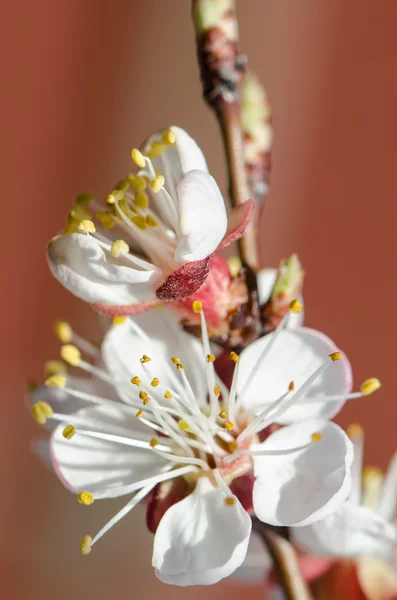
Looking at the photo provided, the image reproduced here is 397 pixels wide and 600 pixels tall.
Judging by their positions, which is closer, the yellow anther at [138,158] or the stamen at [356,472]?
the yellow anther at [138,158]

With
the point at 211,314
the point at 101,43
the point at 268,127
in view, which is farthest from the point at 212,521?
the point at 101,43

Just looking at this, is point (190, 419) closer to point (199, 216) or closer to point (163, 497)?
point (163, 497)

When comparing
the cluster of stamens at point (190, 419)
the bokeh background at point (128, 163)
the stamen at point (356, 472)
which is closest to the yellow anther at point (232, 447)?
the cluster of stamens at point (190, 419)

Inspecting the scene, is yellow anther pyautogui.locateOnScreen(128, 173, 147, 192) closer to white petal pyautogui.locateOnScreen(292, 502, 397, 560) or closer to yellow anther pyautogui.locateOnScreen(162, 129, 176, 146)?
yellow anther pyautogui.locateOnScreen(162, 129, 176, 146)

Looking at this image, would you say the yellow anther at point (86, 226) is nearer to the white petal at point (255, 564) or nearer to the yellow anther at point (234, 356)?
the yellow anther at point (234, 356)

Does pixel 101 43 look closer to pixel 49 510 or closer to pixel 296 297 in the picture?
pixel 49 510

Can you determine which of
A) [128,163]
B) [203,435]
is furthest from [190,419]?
[128,163]

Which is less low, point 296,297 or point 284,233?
point 296,297
